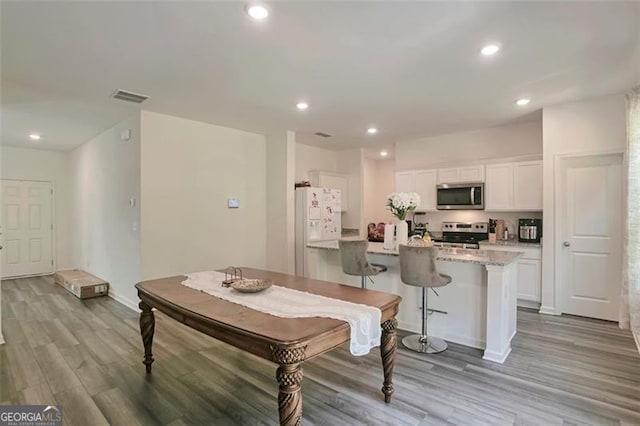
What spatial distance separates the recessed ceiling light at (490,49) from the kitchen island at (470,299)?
1771mm

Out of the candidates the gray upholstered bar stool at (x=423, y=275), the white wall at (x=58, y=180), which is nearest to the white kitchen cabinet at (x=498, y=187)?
the gray upholstered bar stool at (x=423, y=275)

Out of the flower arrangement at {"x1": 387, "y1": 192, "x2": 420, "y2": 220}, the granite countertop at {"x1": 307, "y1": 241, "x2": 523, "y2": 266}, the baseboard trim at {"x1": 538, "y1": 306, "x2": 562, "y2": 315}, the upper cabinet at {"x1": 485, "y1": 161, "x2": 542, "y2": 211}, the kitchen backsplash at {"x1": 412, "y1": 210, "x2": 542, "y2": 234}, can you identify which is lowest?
the baseboard trim at {"x1": 538, "y1": 306, "x2": 562, "y2": 315}

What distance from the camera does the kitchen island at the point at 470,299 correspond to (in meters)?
2.89

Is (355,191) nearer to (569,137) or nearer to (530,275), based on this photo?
(530,275)

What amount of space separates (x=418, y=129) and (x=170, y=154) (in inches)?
151

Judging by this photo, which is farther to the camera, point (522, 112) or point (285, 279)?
point (522, 112)

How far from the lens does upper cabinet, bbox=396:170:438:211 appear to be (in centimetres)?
562

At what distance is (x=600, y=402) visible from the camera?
2.26m

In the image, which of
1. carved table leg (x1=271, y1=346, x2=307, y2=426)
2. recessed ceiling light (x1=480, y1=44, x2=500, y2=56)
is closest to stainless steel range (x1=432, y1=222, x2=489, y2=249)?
recessed ceiling light (x1=480, y1=44, x2=500, y2=56)

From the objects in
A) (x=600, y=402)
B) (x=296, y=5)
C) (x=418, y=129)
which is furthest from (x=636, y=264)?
(x=296, y=5)

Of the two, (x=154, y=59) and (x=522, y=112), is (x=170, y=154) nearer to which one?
(x=154, y=59)

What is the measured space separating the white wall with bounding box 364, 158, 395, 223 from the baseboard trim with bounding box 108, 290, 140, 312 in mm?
5106

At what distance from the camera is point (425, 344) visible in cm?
318

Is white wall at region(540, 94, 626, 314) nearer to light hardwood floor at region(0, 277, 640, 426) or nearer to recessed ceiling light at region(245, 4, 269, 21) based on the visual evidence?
light hardwood floor at region(0, 277, 640, 426)
